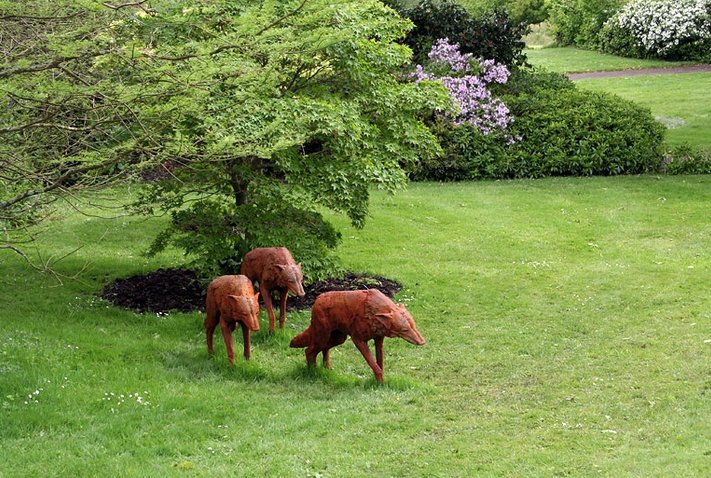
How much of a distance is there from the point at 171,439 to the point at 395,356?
3.63 metres

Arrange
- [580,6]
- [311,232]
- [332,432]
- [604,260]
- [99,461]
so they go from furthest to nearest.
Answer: [580,6] < [604,260] < [311,232] < [332,432] < [99,461]

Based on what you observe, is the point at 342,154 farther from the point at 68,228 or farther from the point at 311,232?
the point at 68,228

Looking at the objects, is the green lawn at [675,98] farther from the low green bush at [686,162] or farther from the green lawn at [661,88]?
the low green bush at [686,162]

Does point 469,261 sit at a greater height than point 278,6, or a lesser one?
lesser

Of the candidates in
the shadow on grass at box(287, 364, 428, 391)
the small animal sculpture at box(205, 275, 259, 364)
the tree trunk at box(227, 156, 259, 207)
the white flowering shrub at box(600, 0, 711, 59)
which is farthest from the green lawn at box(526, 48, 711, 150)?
the small animal sculpture at box(205, 275, 259, 364)

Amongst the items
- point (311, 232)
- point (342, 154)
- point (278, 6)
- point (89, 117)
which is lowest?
point (311, 232)

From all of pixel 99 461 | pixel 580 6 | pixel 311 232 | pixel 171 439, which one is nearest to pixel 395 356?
pixel 311 232

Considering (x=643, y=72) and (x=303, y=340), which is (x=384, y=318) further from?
(x=643, y=72)

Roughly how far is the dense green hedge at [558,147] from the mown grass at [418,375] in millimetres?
5267

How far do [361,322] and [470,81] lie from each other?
1469 cm

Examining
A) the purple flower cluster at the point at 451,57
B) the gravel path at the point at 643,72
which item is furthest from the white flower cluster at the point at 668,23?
the purple flower cluster at the point at 451,57

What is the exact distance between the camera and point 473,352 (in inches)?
448

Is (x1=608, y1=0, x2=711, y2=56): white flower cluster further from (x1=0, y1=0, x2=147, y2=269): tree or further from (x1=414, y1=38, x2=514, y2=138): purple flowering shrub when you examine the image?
(x1=0, y1=0, x2=147, y2=269): tree

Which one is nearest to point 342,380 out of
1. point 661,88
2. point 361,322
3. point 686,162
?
point 361,322
